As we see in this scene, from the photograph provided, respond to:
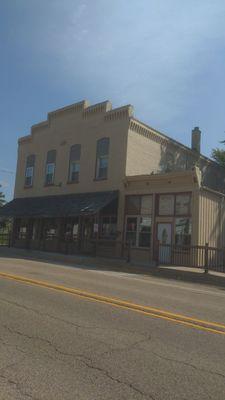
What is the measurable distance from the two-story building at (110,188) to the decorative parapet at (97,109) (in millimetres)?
65

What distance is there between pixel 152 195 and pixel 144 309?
51.3 feet

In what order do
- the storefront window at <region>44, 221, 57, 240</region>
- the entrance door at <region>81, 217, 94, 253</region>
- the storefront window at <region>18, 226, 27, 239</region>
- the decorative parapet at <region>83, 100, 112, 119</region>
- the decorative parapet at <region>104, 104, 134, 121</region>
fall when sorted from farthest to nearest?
the storefront window at <region>18, 226, 27, 239</region> < the storefront window at <region>44, 221, 57, 240</region> < the decorative parapet at <region>83, 100, 112, 119</region> < the entrance door at <region>81, 217, 94, 253</region> < the decorative parapet at <region>104, 104, 134, 121</region>

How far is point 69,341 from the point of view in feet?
21.1

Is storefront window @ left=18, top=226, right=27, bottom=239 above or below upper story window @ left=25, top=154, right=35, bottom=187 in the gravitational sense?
below

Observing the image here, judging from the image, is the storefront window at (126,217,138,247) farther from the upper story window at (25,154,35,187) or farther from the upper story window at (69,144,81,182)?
the upper story window at (25,154,35,187)

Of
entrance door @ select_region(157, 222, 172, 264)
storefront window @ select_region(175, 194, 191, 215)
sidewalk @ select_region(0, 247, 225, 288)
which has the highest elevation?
storefront window @ select_region(175, 194, 191, 215)

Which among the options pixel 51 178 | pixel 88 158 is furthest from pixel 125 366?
pixel 51 178

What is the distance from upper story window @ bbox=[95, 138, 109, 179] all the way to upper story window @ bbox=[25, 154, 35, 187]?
7.62 meters

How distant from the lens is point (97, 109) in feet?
93.4

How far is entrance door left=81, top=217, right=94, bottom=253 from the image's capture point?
89.8ft

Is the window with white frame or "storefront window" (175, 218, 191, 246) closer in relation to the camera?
"storefront window" (175, 218, 191, 246)

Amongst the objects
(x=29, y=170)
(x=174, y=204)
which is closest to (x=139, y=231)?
(x=174, y=204)

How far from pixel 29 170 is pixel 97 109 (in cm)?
842

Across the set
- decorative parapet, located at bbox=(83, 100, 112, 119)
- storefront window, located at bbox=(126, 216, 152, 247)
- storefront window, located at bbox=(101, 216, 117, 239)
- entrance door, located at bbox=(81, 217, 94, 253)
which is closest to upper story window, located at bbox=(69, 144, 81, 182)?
decorative parapet, located at bbox=(83, 100, 112, 119)
